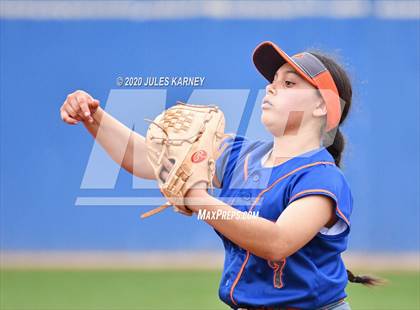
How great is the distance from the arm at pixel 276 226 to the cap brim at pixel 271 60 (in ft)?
1.24

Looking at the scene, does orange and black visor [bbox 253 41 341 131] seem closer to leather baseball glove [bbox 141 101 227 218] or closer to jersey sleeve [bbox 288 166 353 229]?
jersey sleeve [bbox 288 166 353 229]

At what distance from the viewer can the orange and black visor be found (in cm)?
193

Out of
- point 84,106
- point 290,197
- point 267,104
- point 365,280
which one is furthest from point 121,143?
point 365,280

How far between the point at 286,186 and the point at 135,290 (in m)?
2.78

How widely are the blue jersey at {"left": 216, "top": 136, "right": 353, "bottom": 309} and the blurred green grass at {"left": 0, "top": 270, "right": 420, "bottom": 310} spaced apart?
2.34 metres

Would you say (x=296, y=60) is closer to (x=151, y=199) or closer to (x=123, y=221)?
(x=151, y=199)

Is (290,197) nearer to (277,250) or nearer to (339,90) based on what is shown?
(277,250)

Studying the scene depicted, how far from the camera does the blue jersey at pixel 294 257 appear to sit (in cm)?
180

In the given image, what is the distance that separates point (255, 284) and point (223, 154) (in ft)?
1.34

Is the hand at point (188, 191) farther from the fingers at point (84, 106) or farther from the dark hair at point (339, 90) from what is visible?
the dark hair at point (339, 90)

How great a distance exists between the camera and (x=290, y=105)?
1900 millimetres

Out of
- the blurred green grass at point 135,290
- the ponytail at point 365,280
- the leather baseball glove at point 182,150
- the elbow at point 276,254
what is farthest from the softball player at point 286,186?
the blurred green grass at point 135,290

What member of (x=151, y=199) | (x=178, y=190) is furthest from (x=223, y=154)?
(x=151, y=199)

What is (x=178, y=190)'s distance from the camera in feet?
5.24
